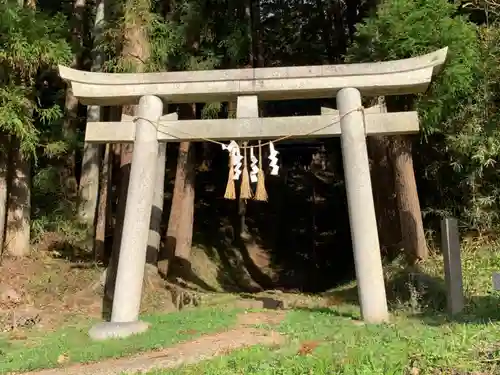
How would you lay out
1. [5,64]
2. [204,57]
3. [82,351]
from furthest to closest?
[204,57] → [5,64] → [82,351]

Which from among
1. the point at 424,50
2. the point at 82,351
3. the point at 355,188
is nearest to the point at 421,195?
the point at 424,50

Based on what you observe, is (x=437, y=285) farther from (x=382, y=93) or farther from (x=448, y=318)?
(x=382, y=93)

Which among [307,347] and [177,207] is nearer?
[307,347]

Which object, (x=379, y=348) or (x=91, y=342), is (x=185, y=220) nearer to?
(x=91, y=342)

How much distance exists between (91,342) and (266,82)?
13.8 feet

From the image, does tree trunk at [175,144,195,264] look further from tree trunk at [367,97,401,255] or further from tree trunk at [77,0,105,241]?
tree trunk at [367,97,401,255]

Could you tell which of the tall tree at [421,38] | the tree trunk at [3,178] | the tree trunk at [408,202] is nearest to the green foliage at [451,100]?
the tall tree at [421,38]

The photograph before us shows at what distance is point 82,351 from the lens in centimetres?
625

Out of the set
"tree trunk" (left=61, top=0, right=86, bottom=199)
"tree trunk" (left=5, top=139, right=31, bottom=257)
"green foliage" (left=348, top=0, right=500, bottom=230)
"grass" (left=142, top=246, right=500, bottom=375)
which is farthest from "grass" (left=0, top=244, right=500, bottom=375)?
"tree trunk" (left=61, top=0, right=86, bottom=199)

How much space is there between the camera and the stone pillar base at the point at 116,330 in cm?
687

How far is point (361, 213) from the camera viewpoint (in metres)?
7.23

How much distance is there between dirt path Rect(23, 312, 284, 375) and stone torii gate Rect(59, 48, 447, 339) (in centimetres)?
125

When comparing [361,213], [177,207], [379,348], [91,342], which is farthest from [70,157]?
[379,348]

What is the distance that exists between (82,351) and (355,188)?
4002 millimetres
